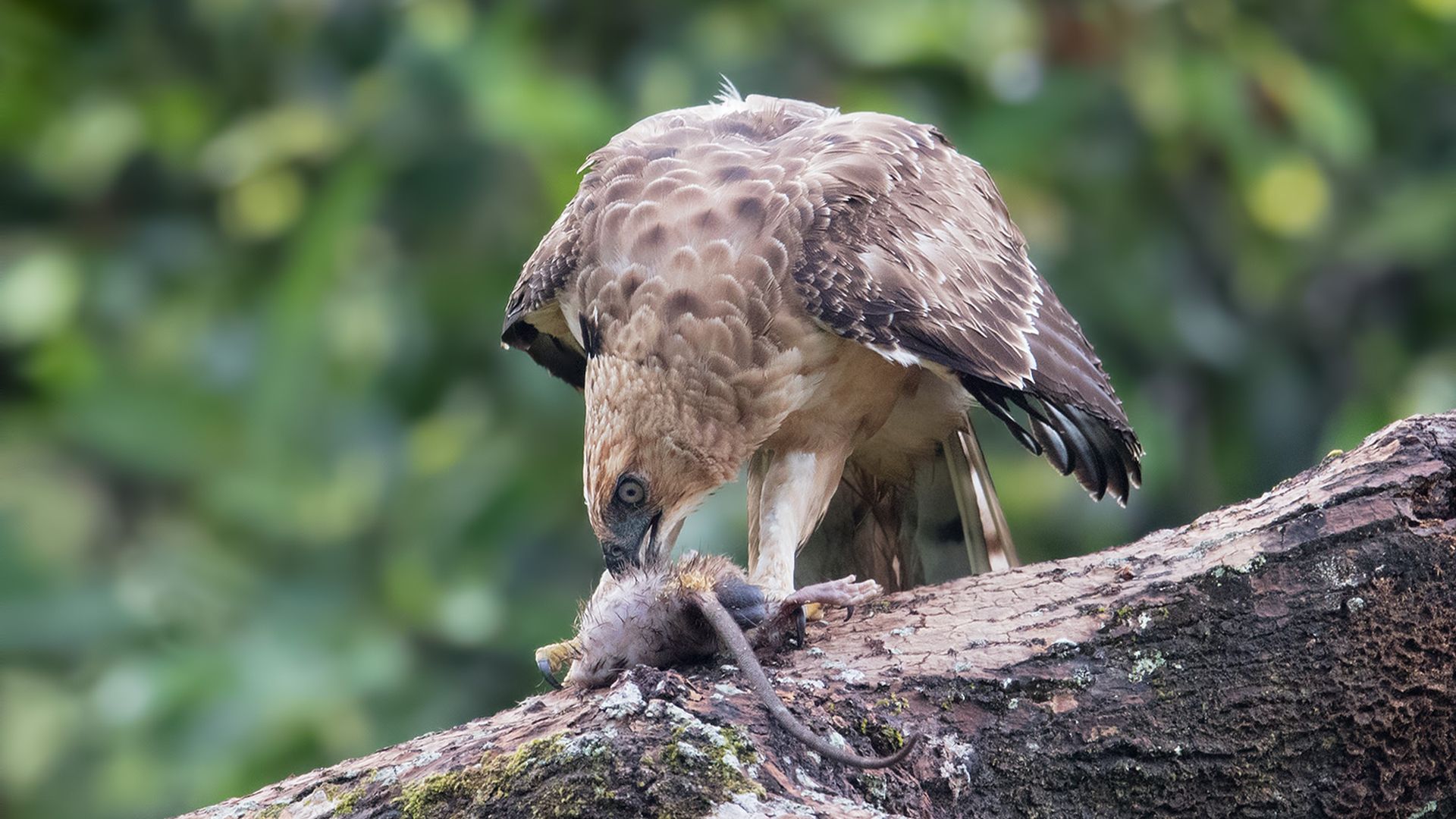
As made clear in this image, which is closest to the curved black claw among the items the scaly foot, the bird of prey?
the scaly foot

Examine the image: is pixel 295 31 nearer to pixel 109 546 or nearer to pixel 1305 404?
pixel 109 546

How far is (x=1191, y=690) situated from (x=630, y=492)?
1558 mm

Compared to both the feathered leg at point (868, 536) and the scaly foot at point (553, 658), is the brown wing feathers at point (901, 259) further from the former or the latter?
the scaly foot at point (553, 658)

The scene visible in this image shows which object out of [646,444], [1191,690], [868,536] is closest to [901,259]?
[646,444]

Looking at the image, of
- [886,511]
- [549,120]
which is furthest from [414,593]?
[886,511]

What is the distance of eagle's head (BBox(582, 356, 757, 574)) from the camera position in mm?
3689

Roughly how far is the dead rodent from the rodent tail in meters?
0.03

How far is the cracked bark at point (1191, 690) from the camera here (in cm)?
248

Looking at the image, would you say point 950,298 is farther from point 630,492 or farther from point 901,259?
point 630,492

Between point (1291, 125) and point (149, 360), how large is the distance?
17.3 feet

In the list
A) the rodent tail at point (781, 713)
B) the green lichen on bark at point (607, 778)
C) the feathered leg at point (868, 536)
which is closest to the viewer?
the green lichen on bark at point (607, 778)

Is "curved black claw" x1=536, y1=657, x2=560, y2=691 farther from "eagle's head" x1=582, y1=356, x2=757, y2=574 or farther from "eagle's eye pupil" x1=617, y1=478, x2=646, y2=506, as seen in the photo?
"eagle's eye pupil" x1=617, y1=478, x2=646, y2=506

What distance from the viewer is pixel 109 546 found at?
21.5 ft

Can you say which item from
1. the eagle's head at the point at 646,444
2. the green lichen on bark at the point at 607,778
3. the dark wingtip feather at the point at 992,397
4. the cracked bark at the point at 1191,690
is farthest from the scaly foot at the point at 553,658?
the dark wingtip feather at the point at 992,397
